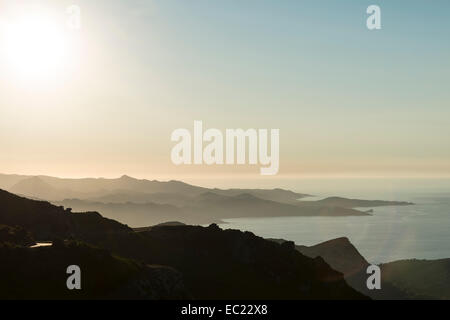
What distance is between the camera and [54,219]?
136125 mm

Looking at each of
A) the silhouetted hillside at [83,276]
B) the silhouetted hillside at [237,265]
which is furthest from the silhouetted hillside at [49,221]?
the silhouetted hillside at [83,276]

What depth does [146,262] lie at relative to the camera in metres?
122

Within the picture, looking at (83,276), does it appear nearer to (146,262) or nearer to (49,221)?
(146,262)

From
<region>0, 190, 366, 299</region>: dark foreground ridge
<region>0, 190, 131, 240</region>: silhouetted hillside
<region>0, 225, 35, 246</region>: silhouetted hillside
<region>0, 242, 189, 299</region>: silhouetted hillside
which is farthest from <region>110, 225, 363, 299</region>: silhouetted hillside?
<region>0, 225, 35, 246</region>: silhouetted hillside

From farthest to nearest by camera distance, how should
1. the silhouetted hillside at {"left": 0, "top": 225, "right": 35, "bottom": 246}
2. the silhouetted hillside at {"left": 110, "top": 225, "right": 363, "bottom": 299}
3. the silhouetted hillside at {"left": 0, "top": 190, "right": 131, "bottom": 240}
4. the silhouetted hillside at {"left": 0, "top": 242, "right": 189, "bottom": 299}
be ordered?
the silhouetted hillside at {"left": 0, "top": 190, "right": 131, "bottom": 240} → the silhouetted hillside at {"left": 110, "top": 225, "right": 363, "bottom": 299} → the silhouetted hillside at {"left": 0, "top": 225, "right": 35, "bottom": 246} → the silhouetted hillside at {"left": 0, "top": 242, "right": 189, "bottom": 299}

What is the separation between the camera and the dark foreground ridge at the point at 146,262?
9188 cm

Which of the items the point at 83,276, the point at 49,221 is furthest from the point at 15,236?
the point at 83,276

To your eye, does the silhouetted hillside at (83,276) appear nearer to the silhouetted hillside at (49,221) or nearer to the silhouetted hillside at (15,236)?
the silhouetted hillside at (15,236)

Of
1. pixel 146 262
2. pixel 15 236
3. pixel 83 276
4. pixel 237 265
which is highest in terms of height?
pixel 15 236

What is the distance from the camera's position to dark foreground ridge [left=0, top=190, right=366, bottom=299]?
91875 millimetres

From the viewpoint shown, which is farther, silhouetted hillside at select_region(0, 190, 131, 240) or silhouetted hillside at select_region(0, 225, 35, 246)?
silhouetted hillside at select_region(0, 190, 131, 240)

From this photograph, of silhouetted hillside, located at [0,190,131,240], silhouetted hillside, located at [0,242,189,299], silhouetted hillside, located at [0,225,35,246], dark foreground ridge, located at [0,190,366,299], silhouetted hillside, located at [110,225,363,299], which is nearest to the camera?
silhouetted hillside, located at [0,242,189,299]

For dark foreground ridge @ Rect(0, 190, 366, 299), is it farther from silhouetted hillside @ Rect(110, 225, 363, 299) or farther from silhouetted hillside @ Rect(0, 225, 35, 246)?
silhouetted hillside @ Rect(0, 225, 35, 246)
